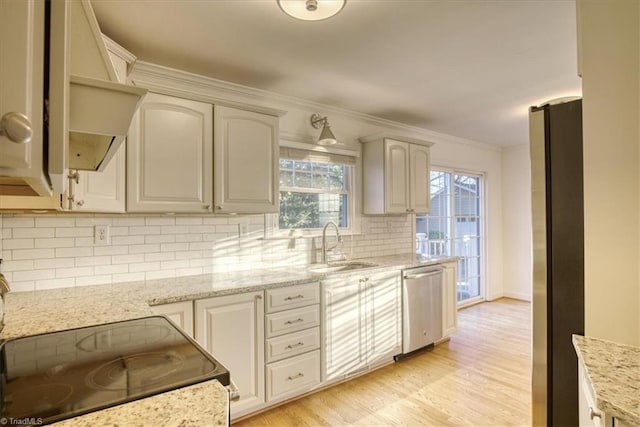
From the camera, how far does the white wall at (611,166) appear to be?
4.04 feet

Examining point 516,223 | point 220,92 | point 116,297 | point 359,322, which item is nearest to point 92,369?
point 116,297

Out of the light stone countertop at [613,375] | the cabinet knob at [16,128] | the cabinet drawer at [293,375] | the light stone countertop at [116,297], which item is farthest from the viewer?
the cabinet drawer at [293,375]

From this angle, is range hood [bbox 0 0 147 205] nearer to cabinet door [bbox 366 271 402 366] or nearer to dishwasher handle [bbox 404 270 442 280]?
→ cabinet door [bbox 366 271 402 366]

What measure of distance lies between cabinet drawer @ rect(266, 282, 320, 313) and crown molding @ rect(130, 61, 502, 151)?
133 centimetres

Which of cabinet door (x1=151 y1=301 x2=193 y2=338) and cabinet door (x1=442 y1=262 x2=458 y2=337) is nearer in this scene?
cabinet door (x1=151 y1=301 x2=193 y2=338)

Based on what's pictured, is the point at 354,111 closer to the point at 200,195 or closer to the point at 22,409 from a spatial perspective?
the point at 200,195

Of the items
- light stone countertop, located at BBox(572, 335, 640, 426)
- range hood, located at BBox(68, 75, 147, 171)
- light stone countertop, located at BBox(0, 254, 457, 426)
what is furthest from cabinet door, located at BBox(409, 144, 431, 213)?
range hood, located at BBox(68, 75, 147, 171)

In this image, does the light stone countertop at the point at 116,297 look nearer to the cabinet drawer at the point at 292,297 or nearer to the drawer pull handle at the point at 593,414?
the cabinet drawer at the point at 292,297

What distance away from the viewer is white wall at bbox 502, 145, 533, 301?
5.50m

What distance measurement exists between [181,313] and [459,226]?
4.31 metres

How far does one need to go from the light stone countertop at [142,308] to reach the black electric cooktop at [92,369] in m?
0.06

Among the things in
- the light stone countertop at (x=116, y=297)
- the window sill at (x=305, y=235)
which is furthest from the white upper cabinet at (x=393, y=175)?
the light stone countertop at (x=116, y=297)

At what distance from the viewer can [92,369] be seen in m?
1.02

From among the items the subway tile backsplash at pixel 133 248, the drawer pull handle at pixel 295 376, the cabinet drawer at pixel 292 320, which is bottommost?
the drawer pull handle at pixel 295 376
